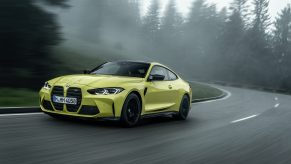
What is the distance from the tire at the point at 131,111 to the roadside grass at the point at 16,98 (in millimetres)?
3926

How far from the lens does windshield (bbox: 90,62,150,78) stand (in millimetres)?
10852

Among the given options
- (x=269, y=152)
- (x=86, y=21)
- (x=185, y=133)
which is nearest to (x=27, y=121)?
(x=185, y=133)

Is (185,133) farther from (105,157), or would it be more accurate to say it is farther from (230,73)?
(230,73)

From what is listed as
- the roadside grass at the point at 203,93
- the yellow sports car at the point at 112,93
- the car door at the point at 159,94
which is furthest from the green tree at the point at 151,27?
the yellow sports car at the point at 112,93

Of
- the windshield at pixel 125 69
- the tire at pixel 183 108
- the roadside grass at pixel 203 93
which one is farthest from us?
the roadside grass at pixel 203 93

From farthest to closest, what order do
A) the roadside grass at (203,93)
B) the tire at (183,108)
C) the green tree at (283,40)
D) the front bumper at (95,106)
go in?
the green tree at (283,40) < the roadside grass at (203,93) < the tire at (183,108) < the front bumper at (95,106)

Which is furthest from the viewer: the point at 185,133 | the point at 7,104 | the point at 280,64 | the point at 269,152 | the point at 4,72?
the point at 280,64

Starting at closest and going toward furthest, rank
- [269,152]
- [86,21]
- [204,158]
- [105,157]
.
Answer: [105,157]
[204,158]
[269,152]
[86,21]

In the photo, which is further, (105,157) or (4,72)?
(4,72)

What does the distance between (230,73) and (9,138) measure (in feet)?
286

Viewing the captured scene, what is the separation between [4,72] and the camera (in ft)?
55.6

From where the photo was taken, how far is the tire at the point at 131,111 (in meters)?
9.62

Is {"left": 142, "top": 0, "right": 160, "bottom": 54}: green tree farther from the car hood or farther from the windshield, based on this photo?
the car hood

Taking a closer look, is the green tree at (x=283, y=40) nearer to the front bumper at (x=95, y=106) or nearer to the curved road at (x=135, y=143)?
the curved road at (x=135, y=143)
